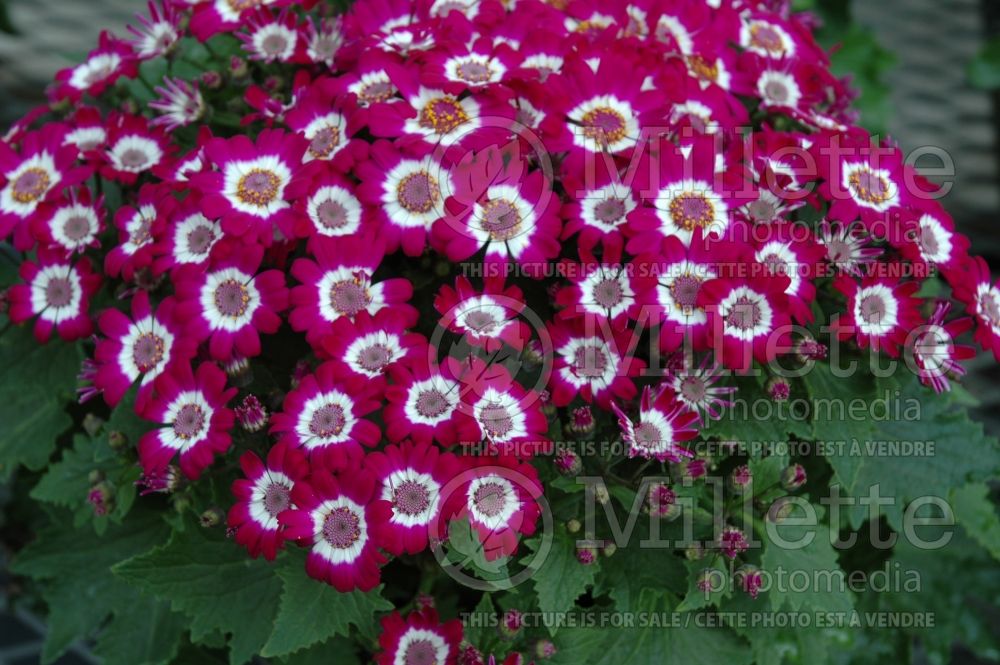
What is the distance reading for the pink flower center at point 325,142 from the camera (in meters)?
1.17

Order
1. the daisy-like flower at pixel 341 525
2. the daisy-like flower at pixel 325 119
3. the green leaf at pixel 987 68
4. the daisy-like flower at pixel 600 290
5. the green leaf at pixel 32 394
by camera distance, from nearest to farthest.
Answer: the daisy-like flower at pixel 341 525 → the daisy-like flower at pixel 600 290 → the daisy-like flower at pixel 325 119 → the green leaf at pixel 32 394 → the green leaf at pixel 987 68

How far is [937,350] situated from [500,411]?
1.55ft

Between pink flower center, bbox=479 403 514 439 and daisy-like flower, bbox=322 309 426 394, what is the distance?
0.10 meters

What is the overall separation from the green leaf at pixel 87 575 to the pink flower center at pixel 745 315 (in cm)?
71

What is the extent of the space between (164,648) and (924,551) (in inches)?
42.4

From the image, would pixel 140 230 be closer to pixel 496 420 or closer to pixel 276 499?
pixel 276 499

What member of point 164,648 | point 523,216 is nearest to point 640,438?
point 523,216

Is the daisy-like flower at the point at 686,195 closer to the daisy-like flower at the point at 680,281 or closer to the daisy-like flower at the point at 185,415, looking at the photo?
the daisy-like flower at the point at 680,281

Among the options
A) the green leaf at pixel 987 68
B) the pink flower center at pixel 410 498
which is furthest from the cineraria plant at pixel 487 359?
the green leaf at pixel 987 68

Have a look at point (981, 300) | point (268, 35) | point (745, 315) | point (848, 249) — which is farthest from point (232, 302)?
point (981, 300)

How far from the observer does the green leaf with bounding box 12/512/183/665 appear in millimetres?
1255

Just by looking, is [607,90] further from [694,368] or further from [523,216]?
[694,368]

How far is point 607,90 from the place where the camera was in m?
1.17

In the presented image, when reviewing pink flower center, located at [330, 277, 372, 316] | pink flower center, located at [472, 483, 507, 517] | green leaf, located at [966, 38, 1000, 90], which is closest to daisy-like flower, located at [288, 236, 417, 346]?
pink flower center, located at [330, 277, 372, 316]
